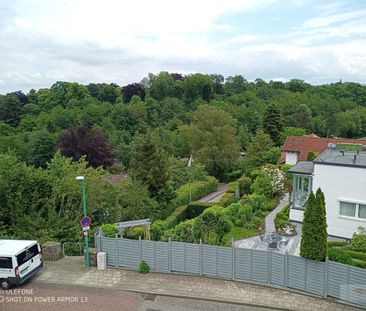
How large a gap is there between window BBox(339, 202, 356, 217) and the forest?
424 inches

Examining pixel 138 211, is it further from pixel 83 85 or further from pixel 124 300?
pixel 83 85

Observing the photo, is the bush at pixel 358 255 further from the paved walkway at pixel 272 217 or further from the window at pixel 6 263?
the window at pixel 6 263

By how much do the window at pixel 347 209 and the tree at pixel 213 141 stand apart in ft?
96.4

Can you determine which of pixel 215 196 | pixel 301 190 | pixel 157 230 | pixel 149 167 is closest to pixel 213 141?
pixel 215 196

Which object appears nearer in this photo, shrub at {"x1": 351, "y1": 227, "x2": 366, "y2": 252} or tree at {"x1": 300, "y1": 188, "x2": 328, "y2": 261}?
tree at {"x1": 300, "y1": 188, "x2": 328, "y2": 261}

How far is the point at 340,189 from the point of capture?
64.4ft

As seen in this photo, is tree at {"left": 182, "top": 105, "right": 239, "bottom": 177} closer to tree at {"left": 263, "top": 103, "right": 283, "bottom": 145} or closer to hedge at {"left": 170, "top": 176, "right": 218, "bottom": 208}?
hedge at {"left": 170, "top": 176, "right": 218, "bottom": 208}

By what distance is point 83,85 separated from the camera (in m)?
94.8

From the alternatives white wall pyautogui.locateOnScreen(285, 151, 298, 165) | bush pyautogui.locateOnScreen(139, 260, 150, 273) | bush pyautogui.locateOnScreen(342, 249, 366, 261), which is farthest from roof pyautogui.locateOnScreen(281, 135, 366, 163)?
bush pyautogui.locateOnScreen(139, 260, 150, 273)

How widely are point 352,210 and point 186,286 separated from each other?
405 inches

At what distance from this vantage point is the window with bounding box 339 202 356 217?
1933cm

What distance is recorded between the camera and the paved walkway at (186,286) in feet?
44.1

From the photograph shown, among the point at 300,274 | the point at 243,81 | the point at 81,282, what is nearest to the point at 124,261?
the point at 81,282

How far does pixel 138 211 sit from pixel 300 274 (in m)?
14.6
